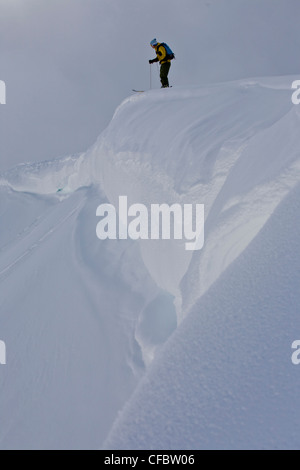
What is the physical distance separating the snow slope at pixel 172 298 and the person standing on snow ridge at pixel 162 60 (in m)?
2.34

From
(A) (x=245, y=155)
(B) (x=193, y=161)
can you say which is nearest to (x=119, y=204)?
(B) (x=193, y=161)

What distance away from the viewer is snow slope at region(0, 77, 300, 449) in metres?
1.10

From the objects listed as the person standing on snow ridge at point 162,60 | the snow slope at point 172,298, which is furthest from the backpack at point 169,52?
the snow slope at point 172,298

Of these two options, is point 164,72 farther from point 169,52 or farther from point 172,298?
point 172,298

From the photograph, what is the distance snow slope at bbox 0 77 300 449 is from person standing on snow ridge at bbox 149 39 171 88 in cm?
234

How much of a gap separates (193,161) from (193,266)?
3.79ft

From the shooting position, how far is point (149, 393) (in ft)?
3.85

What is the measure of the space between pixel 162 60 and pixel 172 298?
19.5 feet

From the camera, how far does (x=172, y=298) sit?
304 cm

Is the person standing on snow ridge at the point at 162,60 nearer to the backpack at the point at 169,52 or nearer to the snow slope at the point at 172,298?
the backpack at the point at 169,52
